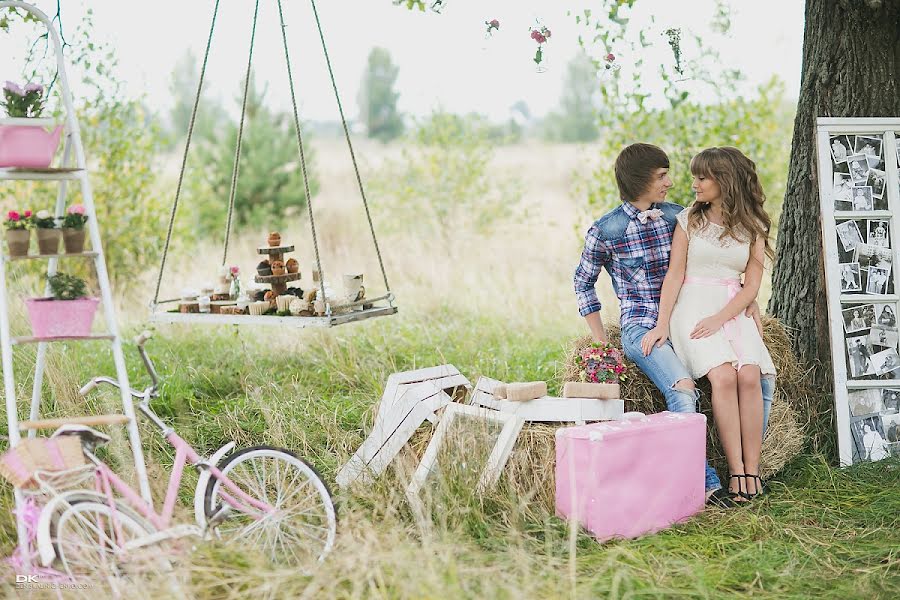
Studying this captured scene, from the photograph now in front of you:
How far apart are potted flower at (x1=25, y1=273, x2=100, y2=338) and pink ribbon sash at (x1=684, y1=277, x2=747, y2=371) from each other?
2541mm

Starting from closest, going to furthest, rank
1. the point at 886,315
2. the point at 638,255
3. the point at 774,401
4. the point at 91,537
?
the point at 91,537 < the point at 638,255 < the point at 774,401 < the point at 886,315

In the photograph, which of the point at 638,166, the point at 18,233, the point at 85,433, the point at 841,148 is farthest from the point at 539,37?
the point at 85,433

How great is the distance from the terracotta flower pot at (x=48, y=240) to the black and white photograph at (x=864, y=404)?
139 inches

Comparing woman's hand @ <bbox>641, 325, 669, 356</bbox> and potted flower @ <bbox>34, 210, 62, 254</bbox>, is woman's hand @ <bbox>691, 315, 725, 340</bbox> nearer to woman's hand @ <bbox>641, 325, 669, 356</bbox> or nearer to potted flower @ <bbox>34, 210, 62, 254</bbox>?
woman's hand @ <bbox>641, 325, 669, 356</bbox>

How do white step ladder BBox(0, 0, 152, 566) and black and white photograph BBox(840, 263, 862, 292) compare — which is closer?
white step ladder BBox(0, 0, 152, 566)

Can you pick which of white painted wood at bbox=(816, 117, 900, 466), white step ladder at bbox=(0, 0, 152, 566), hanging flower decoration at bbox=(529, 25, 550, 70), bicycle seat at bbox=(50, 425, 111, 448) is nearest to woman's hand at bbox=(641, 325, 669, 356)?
white painted wood at bbox=(816, 117, 900, 466)

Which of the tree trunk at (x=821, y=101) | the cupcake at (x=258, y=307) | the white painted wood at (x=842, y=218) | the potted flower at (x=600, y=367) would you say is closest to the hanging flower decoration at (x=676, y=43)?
the tree trunk at (x=821, y=101)

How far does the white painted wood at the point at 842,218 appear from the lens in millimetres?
4445

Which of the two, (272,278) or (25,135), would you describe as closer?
(25,135)

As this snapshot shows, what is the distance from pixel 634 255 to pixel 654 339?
0.41 m

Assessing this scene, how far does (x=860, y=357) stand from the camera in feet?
14.7

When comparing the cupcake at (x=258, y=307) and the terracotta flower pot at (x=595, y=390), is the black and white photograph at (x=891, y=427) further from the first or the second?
the cupcake at (x=258, y=307)

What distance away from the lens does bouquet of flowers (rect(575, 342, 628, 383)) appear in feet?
13.2

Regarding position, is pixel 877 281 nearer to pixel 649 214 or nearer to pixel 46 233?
pixel 649 214
